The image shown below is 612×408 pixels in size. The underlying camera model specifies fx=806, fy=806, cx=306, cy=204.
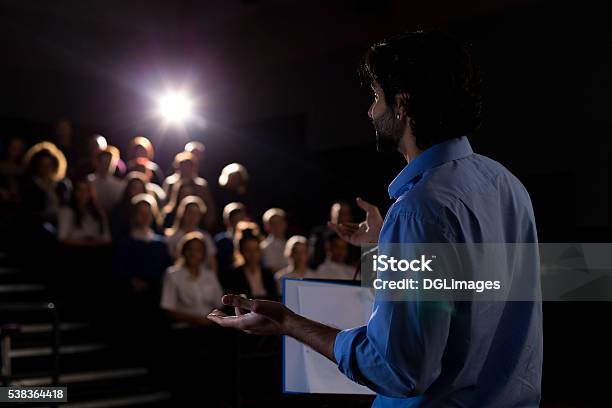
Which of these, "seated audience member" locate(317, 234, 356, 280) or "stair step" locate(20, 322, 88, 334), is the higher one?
"seated audience member" locate(317, 234, 356, 280)

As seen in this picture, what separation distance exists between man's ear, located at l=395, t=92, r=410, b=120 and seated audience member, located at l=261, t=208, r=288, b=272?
4.66m

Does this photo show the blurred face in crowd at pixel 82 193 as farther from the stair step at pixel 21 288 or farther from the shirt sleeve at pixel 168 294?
the shirt sleeve at pixel 168 294

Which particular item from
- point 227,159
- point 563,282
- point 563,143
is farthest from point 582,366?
point 227,159

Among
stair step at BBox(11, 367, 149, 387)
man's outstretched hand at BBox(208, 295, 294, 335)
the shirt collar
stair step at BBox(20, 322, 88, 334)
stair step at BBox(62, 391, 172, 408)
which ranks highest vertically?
the shirt collar

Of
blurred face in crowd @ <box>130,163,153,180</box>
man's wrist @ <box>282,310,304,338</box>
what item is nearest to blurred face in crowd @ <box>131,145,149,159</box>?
blurred face in crowd @ <box>130,163,153,180</box>

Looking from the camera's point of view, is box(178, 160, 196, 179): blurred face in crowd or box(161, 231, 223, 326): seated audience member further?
box(178, 160, 196, 179): blurred face in crowd

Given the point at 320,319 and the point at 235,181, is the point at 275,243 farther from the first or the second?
the point at 320,319

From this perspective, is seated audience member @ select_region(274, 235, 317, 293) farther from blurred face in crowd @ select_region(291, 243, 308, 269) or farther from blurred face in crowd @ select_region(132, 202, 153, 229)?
blurred face in crowd @ select_region(132, 202, 153, 229)

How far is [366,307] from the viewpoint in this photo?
1854 mm

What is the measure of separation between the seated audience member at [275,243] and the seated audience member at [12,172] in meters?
1.82

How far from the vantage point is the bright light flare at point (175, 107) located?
9656 millimetres

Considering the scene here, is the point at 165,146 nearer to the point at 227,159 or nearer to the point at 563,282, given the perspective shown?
the point at 227,159

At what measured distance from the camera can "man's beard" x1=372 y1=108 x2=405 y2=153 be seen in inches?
50.9

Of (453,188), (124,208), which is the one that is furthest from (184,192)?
(453,188)
